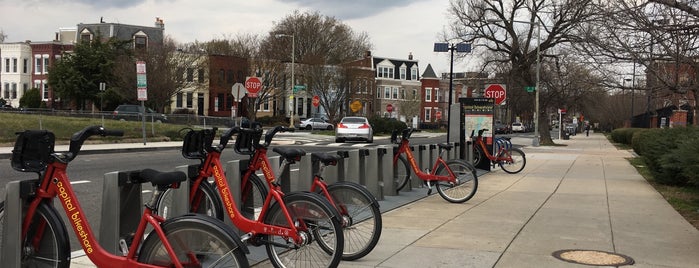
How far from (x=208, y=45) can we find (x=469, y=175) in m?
44.2

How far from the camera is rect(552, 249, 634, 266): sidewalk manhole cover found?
220 inches

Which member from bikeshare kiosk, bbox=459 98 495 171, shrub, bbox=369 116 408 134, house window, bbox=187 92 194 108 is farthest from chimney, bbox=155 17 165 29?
bikeshare kiosk, bbox=459 98 495 171

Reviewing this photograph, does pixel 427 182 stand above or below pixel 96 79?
below

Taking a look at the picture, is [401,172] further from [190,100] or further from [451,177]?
[190,100]

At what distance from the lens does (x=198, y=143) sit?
4984 millimetres

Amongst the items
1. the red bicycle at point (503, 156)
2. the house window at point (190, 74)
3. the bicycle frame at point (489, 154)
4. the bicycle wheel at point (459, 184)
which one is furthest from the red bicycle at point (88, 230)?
the house window at point (190, 74)

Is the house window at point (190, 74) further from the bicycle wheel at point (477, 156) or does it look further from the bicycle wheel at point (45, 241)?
the bicycle wheel at point (45, 241)

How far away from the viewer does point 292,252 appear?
15.1 feet

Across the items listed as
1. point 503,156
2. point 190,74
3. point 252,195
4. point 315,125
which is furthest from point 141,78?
point 315,125

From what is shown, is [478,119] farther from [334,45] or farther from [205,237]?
[334,45]

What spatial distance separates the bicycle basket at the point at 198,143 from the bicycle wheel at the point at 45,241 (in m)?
1.36

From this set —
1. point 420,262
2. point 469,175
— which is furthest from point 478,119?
point 420,262

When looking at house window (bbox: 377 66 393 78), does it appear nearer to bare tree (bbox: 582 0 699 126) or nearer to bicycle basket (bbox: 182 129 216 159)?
bare tree (bbox: 582 0 699 126)

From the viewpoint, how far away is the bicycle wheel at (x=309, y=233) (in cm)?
446
